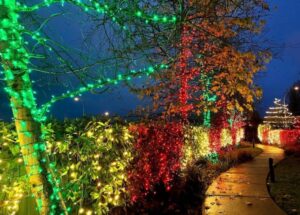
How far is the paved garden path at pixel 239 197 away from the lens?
26.1 feet

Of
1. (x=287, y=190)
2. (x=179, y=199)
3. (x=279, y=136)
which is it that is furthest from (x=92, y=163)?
(x=279, y=136)

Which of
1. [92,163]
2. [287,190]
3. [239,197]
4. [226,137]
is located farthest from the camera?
[226,137]

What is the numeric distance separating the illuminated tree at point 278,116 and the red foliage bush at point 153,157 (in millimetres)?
46180

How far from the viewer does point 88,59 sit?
15.1 feet

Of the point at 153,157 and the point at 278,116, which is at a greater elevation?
the point at 278,116

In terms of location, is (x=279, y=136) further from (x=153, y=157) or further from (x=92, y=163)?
(x=92, y=163)

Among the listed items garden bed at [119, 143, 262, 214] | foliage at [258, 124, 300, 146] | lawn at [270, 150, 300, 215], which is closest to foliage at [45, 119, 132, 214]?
garden bed at [119, 143, 262, 214]

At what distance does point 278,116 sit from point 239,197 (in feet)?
179

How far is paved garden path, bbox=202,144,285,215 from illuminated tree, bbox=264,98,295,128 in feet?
142

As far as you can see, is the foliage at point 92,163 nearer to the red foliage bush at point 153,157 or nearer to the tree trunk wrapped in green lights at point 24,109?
the red foliage bush at point 153,157

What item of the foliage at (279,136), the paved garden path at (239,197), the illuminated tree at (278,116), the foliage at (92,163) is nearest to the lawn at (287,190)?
the paved garden path at (239,197)

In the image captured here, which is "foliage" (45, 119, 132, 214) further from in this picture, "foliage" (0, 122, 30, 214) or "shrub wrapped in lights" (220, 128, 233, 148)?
"shrub wrapped in lights" (220, 128, 233, 148)

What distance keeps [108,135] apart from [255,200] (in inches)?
175

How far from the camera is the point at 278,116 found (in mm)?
60469
